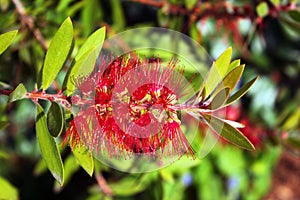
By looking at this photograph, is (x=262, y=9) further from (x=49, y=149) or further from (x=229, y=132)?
(x=49, y=149)

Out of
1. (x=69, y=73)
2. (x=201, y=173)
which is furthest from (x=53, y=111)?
(x=201, y=173)

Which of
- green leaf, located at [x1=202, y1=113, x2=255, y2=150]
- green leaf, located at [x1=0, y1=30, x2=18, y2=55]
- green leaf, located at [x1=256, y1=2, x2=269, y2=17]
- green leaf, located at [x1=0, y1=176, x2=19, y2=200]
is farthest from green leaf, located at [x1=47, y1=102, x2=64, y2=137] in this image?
green leaf, located at [x1=256, y1=2, x2=269, y2=17]

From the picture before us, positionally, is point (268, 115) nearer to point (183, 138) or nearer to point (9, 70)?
point (9, 70)

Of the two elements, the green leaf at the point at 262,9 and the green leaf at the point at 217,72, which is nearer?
the green leaf at the point at 217,72

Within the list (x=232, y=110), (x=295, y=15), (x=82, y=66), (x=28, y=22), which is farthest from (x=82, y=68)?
(x=232, y=110)

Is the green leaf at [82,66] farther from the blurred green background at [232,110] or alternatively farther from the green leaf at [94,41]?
the blurred green background at [232,110]

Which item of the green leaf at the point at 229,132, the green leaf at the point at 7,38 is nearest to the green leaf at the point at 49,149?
the green leaf at the point at 7,38
